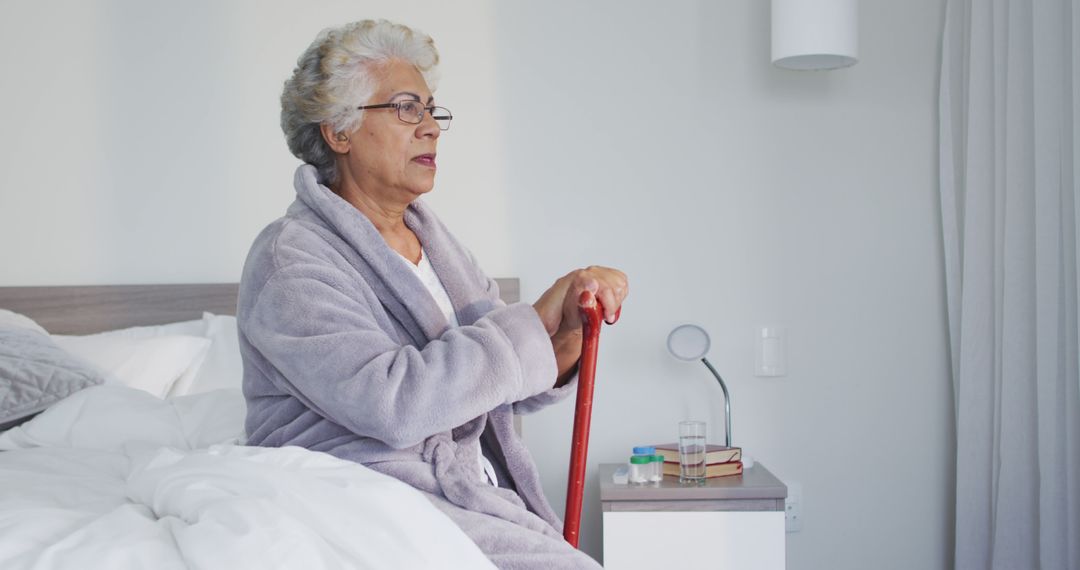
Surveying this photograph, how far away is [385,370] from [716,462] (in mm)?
1410

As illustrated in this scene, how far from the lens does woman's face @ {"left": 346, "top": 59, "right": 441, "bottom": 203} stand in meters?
1.90

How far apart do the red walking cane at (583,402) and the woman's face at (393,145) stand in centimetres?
41

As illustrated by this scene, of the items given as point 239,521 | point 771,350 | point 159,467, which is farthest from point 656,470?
point 239,521

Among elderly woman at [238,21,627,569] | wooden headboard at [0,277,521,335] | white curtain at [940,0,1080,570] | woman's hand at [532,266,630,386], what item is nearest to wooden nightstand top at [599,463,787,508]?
white curtain at [940,0,1080,570]

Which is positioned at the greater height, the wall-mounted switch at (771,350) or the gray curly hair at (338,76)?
the gray curly hair at (338,76)

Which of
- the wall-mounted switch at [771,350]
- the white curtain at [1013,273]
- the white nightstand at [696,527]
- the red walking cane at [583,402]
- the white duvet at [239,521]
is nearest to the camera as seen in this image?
the white duvet at [239,521]

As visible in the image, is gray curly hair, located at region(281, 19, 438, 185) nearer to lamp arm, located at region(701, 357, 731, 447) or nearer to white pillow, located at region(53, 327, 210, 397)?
white pillow, located at region(53, 327, 210, 397)

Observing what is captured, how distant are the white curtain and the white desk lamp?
2.01 feet

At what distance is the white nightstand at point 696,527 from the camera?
263 centimetres

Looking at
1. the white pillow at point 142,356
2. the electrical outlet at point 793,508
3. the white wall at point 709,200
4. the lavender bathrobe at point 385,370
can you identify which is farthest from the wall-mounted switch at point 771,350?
the white pillow at point 142,356

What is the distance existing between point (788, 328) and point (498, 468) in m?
1.45

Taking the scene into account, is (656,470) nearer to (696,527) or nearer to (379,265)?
(696,527)

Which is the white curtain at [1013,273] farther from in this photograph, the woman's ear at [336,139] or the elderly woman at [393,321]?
the woman's ear at [336,139]

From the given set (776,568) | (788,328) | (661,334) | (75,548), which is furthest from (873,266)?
(75,548)
